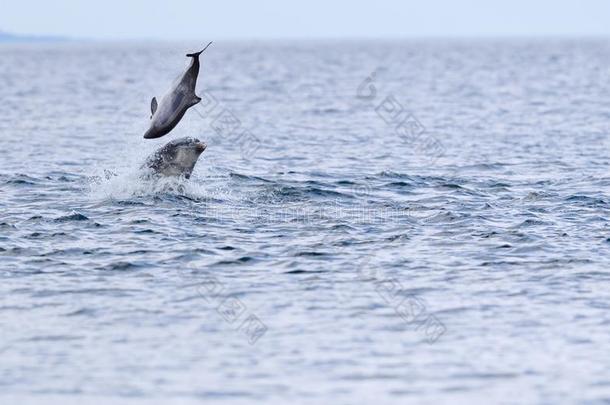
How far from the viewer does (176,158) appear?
88.7ft

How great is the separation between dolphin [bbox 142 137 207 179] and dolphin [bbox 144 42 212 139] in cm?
290

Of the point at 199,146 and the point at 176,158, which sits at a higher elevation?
the point at 199,146

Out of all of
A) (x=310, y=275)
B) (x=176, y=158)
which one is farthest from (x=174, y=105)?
(x=310, y=275)

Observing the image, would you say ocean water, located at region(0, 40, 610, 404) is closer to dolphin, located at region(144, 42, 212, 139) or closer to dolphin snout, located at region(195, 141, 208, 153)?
dolphin snout, located at region(195, 141, 208, 153)

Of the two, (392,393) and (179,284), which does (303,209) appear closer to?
(179,284)

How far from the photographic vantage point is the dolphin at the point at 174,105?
23859 mm

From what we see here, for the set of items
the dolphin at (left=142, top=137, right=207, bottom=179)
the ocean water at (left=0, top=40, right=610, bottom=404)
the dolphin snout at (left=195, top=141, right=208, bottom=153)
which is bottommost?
the ocean water at (left=0, top=40, right=610, bottom=404)

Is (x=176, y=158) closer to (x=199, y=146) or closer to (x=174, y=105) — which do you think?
(x=199, y=146)

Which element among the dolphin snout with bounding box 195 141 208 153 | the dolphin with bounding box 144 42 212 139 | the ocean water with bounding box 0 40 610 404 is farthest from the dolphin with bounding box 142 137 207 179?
the dolphin with bounding box 144 42 212 139

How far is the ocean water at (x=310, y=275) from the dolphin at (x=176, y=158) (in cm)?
33

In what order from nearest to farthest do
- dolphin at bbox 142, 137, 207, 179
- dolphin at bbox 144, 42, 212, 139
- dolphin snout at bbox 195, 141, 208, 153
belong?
dolphin at bbox 144, 42, 212, 139 → dolphin snout at bbox 195, 141, 208, 153 → dolphin at bbox 142, 137, 207, 179

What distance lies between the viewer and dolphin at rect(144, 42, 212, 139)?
939 inches

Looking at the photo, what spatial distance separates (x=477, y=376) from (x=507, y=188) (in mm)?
15256

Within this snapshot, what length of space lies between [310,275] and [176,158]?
25.5 feet
